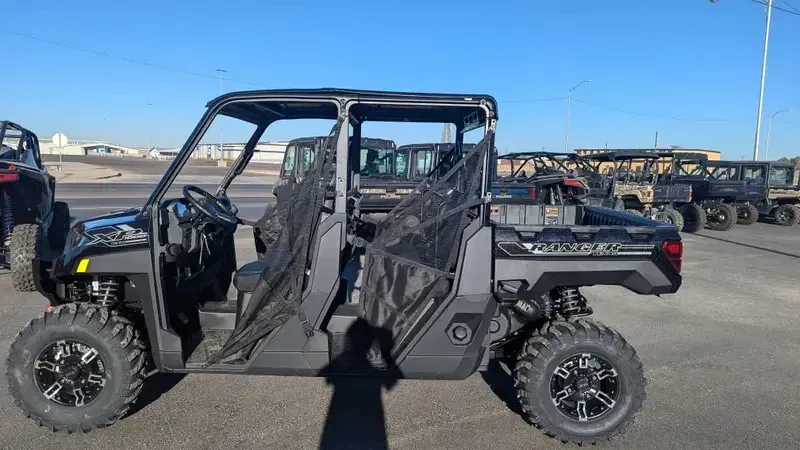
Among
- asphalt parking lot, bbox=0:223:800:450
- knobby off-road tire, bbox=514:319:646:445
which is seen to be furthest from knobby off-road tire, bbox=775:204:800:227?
knobby off-road tire, bbox=514:319:646:445

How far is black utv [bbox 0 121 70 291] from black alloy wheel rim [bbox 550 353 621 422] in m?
6.40

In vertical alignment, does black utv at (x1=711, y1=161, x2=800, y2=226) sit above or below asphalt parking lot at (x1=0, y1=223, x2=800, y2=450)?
above

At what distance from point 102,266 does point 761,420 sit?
4.53 meters

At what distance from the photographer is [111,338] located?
127 inches

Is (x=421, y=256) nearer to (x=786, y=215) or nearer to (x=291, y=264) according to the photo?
(x=291, y=264)

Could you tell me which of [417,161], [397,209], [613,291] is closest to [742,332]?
[613,291]

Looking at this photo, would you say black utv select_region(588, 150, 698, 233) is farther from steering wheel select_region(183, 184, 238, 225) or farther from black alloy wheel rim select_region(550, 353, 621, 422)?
steering wheel select_region(183, 184, 238, 225)

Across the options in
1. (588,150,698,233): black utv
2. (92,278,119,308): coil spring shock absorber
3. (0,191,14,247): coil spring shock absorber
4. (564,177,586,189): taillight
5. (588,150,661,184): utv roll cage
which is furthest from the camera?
(588,150,661,184): utv roll cage

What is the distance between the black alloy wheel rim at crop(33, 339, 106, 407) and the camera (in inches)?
128

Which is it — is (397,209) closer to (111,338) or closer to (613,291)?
(111,338)

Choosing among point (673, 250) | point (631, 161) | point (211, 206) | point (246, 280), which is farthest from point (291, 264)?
point (631, 161)

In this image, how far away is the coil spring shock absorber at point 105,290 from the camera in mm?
3467

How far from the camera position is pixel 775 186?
706 inches

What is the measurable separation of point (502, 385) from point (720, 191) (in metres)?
15.8
